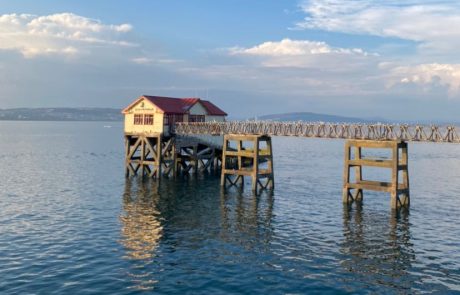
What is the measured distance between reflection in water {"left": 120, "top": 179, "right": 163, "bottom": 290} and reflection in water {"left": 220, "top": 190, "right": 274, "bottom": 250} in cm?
553

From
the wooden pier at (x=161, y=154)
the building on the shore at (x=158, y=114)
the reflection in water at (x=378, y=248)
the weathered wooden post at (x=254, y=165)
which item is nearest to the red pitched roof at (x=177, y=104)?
the building on the shore at (x=158, y=114)

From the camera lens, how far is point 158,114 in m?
59.7

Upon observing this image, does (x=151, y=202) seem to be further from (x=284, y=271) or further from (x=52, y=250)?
(x=284, y=271)

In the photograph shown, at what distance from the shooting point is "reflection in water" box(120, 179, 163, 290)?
2445 cm

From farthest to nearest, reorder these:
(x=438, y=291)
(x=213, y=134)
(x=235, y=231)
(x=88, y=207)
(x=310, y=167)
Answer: (x=310, y=167) → (x=213, y=134) → (x=88, y=207) → (x=235, y=231) → (x=438, y=291)

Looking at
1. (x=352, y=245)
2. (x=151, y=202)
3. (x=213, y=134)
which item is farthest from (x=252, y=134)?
(x=352, y=245)

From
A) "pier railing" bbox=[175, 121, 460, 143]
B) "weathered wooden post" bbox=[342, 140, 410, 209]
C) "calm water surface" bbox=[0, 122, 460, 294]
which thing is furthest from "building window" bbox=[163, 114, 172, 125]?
"weathered wooden post" bbox=[342, 140, 410, 209]

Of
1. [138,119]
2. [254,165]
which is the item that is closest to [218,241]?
[254,165]

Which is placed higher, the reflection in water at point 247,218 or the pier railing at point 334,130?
the pier railing at point 334,130

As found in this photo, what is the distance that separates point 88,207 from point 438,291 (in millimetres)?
30757

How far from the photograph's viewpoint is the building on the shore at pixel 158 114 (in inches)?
2355

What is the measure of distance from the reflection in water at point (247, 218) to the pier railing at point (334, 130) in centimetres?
793

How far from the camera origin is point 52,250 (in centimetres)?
2802

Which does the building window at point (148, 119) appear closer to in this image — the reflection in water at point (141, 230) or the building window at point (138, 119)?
the building window at point (138, 119)
